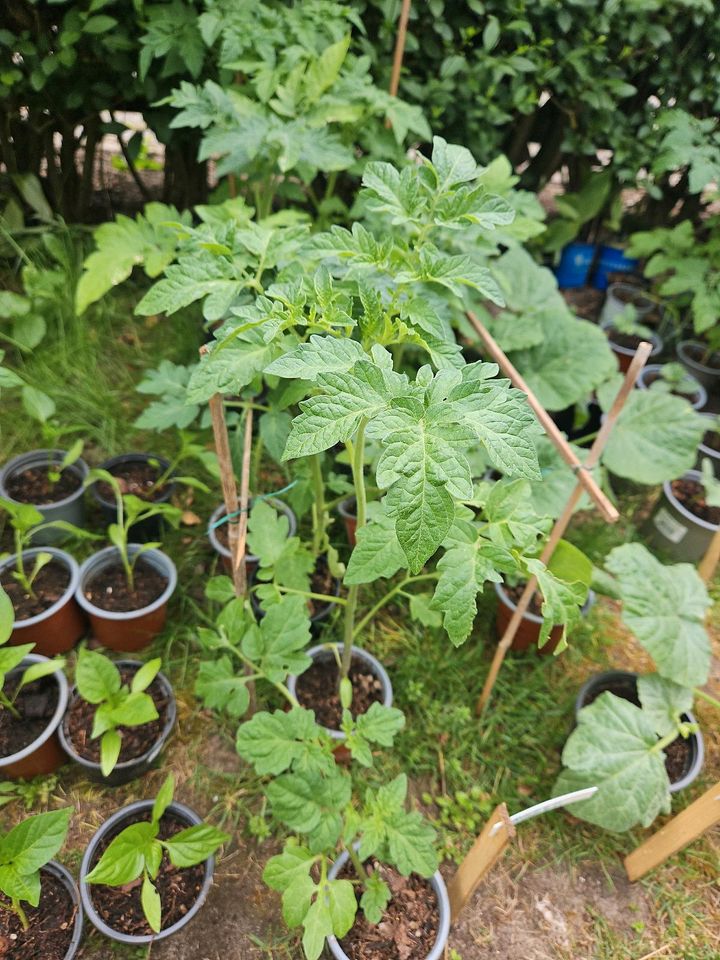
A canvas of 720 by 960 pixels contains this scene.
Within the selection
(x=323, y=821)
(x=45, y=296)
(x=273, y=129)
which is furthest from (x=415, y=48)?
(x=323, y=821)

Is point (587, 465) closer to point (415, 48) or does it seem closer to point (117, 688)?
point (117, 688)

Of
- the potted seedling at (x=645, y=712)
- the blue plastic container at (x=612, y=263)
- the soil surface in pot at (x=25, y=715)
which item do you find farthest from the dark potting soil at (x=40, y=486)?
the blue plastic container at (x=612, y=263)

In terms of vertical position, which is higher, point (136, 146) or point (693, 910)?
point (136, 146)

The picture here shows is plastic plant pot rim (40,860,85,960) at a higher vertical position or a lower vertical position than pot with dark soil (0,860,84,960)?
higher

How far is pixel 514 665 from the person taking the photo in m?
2.13

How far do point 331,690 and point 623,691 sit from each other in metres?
0.94

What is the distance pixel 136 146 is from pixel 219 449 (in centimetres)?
226

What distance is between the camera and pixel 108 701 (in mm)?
1551

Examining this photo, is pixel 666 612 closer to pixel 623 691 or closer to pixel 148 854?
pixel 623 691

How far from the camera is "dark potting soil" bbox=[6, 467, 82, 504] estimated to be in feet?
7.18

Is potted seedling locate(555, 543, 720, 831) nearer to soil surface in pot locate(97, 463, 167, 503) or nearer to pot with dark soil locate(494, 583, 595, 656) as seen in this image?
pot with dark soil locate(494, 583, 595, 656)

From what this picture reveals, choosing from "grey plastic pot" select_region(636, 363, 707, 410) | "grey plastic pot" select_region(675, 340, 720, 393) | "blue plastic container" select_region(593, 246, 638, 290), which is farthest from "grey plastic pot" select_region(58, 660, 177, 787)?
"blue plastic container" select_region(593, 246, 638, 290)

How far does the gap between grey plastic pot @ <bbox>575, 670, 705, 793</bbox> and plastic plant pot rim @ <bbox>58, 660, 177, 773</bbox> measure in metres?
1.15

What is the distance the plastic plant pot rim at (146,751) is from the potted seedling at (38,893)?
23cm
